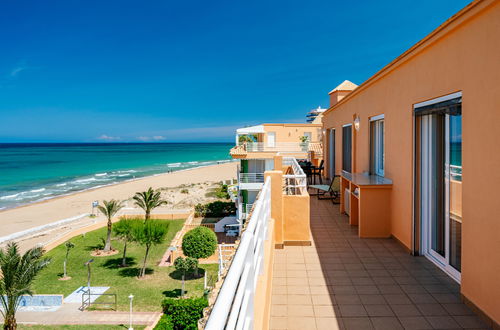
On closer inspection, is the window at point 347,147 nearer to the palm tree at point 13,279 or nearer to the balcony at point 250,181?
the balcony at point 250,181

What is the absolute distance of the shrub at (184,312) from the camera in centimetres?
1128

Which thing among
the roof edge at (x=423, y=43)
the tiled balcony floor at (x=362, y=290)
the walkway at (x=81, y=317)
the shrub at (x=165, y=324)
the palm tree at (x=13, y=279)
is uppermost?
the roof edge at (x=423, y=43)

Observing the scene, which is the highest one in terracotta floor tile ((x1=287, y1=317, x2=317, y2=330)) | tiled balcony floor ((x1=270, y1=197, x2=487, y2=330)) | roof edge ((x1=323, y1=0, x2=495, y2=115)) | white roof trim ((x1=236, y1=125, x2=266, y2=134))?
white roof trim ((x1=236, y1=125, x2=266, y2=134))

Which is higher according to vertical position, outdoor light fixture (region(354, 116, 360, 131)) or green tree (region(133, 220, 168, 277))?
outdoor light fixture (region(354, 116, 360, 131))

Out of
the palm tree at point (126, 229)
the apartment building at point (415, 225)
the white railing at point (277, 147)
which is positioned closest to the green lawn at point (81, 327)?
the palm tree at point (126, 229)

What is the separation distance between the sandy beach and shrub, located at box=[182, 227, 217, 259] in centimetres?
1222

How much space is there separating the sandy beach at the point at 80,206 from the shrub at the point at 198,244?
40.1 feet

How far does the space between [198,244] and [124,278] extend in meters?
3.93

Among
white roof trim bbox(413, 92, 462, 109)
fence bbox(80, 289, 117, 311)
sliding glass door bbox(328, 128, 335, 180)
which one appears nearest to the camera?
white roof trim bbox(413, 92, 462, 109)

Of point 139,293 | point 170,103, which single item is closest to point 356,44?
point 139,293

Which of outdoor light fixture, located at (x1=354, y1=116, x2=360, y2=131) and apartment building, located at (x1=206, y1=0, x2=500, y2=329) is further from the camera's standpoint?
outdoor light fixture, located at (x1=354, y1=116, x2=360, y2=131)

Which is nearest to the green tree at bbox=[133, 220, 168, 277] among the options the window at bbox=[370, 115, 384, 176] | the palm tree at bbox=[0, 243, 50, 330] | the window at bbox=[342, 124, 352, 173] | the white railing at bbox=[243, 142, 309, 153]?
the palm tree at bbox=[0, 243, 50, 330]

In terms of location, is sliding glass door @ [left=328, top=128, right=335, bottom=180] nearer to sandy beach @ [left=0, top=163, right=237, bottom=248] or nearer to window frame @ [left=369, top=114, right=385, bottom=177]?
window frame @ [left=369, top=114, right=385, bottom=177]

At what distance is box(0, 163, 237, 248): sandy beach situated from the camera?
2617cm
